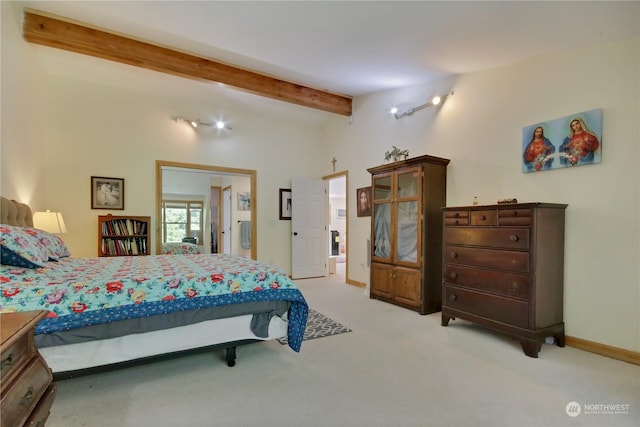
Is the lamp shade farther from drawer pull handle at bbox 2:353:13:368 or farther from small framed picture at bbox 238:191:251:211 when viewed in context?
small framed picture at bbox 238:191:251:211

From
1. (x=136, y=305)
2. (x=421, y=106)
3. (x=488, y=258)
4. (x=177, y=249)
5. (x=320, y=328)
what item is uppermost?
(x=421, y=106)

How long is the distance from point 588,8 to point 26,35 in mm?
5105

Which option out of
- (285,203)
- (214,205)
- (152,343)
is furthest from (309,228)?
(152,343)

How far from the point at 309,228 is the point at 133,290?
4.13 meters

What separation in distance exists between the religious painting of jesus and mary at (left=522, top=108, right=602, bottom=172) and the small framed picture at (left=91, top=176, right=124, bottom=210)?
5190 mm

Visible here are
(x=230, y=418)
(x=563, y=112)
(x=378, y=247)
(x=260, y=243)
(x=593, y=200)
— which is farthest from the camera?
(x=260, y=243)

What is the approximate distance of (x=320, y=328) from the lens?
3066mm

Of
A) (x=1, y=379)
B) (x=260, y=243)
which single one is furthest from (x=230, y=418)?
(x=260, y=243)

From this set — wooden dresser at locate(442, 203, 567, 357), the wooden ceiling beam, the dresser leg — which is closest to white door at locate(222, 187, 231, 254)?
the wooden ceiling beam

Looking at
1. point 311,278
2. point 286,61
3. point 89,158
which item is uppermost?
point 286,61

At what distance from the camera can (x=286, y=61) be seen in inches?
143

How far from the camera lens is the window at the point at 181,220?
6332 mm

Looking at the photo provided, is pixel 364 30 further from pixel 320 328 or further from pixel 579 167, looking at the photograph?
pixel 320 328

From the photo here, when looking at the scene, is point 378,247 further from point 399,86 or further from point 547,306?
point 399,86
